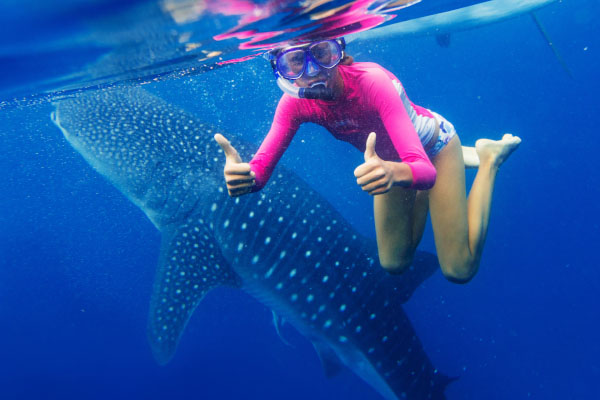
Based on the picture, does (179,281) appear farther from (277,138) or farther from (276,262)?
(277,138)

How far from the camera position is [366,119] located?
2.85m

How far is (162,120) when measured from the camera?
519 cm

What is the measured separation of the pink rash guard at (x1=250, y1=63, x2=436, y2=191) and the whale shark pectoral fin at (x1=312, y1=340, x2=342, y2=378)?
331 centimetres

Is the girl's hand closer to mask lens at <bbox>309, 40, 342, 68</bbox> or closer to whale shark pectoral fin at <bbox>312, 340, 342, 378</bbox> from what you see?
mask lens at <bbox>309, 40, 342, 68</bbox>

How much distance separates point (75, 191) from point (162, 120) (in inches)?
1949

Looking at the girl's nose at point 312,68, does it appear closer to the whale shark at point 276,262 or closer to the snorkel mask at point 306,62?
the snorkel mask at point 306,62

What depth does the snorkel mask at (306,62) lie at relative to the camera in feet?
7.86

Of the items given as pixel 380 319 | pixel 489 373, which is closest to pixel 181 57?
pixel 380 319

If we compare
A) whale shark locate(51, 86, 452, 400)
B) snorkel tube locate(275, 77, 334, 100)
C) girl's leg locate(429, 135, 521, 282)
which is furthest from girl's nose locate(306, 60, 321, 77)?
whale shark locate(51, 86, 452, 400)

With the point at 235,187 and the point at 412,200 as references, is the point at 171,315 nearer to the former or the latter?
the point at 235,187

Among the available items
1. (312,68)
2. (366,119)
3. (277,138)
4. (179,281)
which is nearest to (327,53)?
(312,68)

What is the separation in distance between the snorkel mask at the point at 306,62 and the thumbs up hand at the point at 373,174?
74 centimetres

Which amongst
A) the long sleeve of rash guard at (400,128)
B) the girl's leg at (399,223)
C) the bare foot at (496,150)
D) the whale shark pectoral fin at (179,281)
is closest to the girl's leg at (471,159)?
the bare foot at (496,150)

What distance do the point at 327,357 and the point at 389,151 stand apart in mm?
3669
